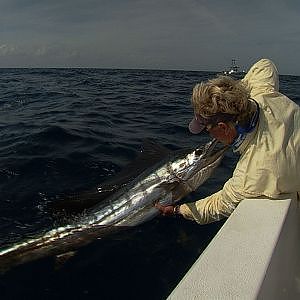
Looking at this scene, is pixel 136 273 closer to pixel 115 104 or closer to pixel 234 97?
pixel 234 97

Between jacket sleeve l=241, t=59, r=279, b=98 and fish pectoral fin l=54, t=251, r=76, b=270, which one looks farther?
fish pectoral fin l=54, t=251, r=76, b=270

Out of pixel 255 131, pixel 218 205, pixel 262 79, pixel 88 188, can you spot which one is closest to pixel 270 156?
pixel 255 131

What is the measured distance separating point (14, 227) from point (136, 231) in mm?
1122

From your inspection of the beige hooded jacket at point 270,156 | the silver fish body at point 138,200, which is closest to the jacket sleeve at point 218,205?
the beige hooded jacket at point 270,156

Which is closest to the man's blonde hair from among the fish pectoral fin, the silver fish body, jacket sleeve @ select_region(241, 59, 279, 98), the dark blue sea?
jacket sleeve @ select_region(241, 59, 279, 98)

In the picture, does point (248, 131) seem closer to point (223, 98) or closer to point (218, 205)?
point (223, 98)

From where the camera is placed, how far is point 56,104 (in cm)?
1137

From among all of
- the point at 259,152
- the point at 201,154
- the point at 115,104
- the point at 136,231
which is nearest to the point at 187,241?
the point at 136,231

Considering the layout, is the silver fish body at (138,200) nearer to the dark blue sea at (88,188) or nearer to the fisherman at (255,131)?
the dark blue sea at (88,188)

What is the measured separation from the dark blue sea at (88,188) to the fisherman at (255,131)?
3.57ft

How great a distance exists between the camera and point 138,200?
10.7 ft

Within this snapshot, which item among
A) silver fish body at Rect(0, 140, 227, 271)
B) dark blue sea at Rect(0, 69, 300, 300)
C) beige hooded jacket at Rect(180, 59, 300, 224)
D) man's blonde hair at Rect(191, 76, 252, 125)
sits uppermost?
man's blonde hair at Rect(191, 76, 252, 125)

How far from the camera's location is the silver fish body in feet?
10.5

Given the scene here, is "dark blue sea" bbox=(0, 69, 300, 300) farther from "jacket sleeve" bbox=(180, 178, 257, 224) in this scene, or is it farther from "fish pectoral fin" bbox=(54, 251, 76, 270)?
"jacket sleeve" bbox=(180, 178, 257, 224)
